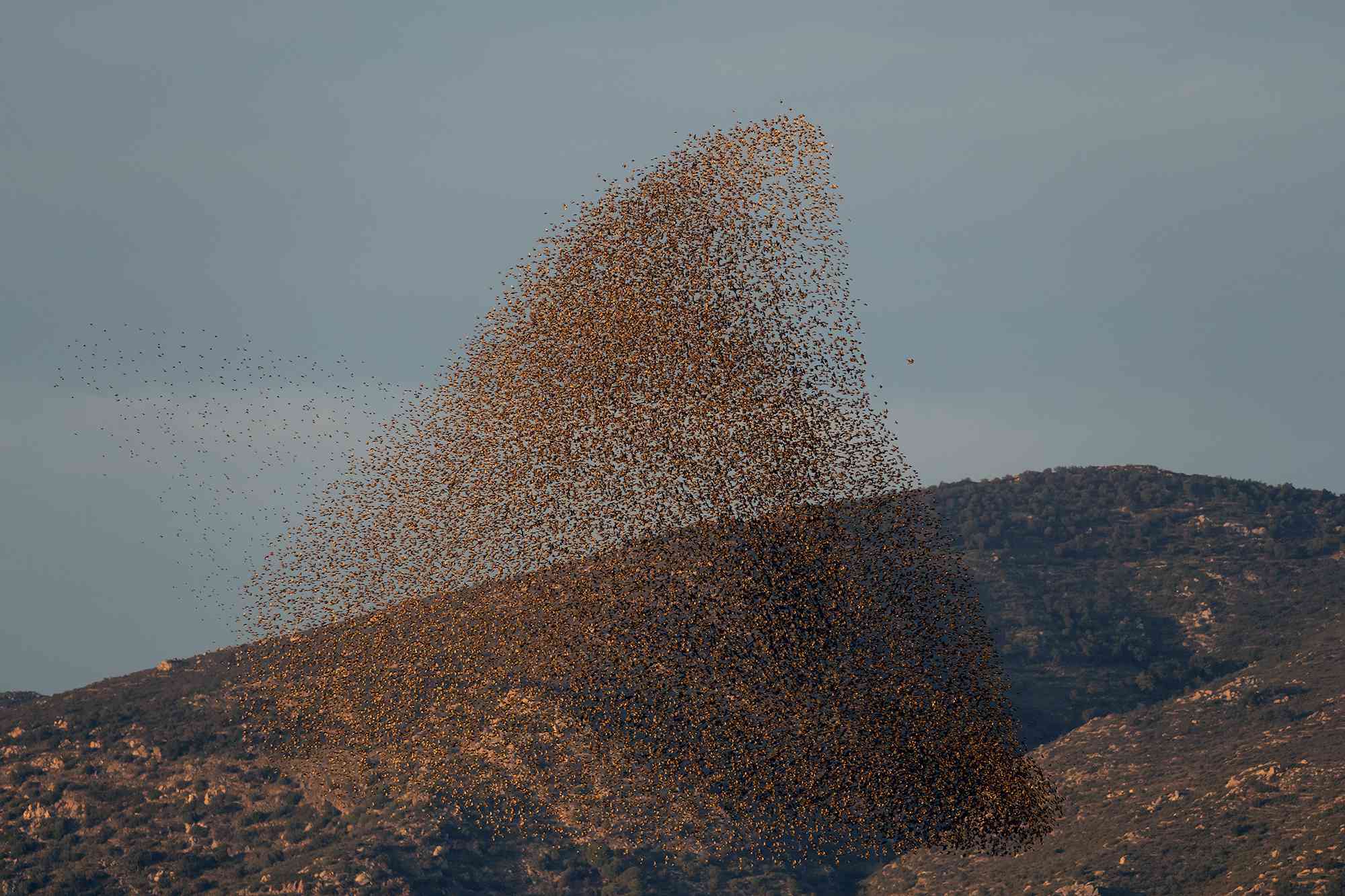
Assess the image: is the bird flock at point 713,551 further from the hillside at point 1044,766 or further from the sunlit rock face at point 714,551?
the hillside at point 1044,766

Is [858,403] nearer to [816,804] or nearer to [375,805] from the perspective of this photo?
[816,804]

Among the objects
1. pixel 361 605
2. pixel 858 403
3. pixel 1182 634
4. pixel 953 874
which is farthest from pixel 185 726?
pixel 1182 634

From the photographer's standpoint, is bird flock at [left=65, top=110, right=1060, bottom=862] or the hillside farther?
the hillside

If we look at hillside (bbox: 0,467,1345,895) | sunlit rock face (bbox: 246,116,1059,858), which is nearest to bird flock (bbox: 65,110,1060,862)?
sunlit rock face (bbox: 246,116,1059,858)

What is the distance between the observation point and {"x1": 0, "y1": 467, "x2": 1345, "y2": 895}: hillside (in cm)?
6191

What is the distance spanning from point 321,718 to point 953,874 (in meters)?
33.8

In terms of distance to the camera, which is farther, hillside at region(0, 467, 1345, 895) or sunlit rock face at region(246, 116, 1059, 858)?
hillside at region(0, 467, 1345, 895)

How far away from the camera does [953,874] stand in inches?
2591

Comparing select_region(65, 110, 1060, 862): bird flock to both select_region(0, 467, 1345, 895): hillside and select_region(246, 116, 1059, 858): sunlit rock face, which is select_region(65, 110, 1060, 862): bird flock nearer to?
select_region(246, 116, 1059, 858): sunlit rock face

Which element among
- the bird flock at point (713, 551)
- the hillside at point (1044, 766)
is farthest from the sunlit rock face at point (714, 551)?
the hillside at point (1044, 766)

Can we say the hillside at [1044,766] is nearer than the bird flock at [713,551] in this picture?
No

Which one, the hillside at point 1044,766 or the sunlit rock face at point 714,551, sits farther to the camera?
the hillside at point 1044,766

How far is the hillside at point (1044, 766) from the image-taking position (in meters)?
61.9

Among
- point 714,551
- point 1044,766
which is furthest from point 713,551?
point 1044,766
